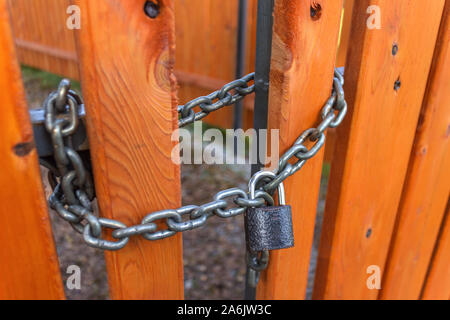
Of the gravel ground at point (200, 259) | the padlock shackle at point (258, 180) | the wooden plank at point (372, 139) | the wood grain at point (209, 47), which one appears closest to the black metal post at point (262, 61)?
the padlock shackle at point (258, 180)

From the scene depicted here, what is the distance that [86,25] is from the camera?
68cm

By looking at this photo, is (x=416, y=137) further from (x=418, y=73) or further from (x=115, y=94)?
(x=115, y=94)

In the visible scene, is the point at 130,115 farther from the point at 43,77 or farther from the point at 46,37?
the point at 43,77

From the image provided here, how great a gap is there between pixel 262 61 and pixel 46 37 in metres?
6.62

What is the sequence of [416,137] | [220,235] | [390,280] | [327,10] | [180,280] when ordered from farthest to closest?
1. [220,235]
2. [390,280]
3. [416,137]
4. [180,280]
5. [327,10]

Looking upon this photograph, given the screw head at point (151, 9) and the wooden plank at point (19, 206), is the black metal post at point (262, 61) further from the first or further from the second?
the wooden plank at point (19, 206)

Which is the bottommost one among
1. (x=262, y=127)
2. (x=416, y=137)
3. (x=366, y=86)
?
(x=416, y=137)

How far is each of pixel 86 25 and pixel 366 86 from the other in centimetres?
74

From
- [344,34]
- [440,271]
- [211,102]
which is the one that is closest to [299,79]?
[211,102]

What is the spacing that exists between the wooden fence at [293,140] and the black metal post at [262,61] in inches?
1.7

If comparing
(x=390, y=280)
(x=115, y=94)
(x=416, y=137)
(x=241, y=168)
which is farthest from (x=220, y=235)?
(x=115, y=94)

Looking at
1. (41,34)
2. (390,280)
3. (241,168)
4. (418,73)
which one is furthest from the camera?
(41,34)

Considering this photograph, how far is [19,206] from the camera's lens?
0.74 meters

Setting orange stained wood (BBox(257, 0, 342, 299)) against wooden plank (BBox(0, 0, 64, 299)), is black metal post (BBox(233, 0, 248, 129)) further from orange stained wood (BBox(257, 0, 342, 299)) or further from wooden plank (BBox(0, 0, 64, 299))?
wooden plank (BBox(0, 0, 64, 299))
